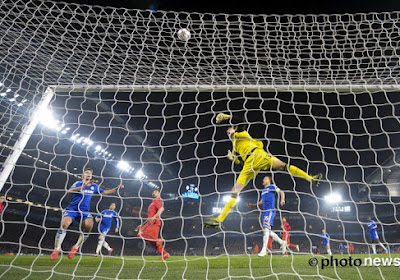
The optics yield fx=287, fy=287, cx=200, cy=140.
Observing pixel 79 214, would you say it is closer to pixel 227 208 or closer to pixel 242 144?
pixel 227 208

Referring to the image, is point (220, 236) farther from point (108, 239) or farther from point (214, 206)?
point (108, 239)

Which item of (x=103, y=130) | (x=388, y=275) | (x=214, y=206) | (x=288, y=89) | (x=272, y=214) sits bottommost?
(x=388, y=275)

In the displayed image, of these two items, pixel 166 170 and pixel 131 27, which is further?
pixel 166 170

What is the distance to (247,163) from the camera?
4227mm

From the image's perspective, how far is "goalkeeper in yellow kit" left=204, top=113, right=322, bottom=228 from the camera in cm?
391

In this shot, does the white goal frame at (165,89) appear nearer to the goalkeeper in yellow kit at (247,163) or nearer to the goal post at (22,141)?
the goal post at (22,141)

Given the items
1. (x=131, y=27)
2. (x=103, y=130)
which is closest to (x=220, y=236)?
(x=103, y=130)

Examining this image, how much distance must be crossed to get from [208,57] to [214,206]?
2312 centimetres

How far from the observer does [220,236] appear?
81.9ft

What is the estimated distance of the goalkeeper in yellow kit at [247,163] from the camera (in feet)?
12.8

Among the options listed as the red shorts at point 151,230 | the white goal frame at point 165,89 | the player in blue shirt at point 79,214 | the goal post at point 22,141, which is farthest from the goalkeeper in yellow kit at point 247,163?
the goal post at point 22,141

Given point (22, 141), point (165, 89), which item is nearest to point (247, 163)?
point (165, 89)

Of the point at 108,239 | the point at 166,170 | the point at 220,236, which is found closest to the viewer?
the point at 108,239

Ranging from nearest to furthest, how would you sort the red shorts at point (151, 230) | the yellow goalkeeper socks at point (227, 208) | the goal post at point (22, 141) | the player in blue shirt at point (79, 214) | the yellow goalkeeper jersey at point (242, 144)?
the goal post at point (22, 141) < the yellow goalkeeper socks at point (227, 208) < the yellow goalkeeper jersey at point (242, 144) < the player in blue shirt at point (79, 214) < the red shorts at point (151, 230)
